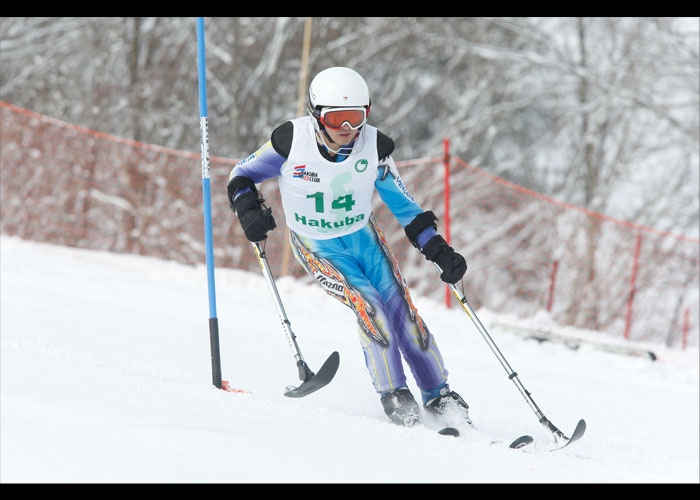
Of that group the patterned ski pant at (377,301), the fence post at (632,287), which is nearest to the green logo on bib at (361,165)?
the patterned ski pant at (377,301)

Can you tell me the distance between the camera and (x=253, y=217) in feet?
12.0

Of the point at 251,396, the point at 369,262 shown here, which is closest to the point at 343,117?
the point at 369,262

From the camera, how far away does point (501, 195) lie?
9250 mm

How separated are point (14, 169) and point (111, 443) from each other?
25.5 feet

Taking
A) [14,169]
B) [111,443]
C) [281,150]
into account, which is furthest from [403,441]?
[14,169]

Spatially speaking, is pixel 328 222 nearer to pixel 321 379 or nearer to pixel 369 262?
pixel 369 262

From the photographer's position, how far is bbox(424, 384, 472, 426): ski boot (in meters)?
3.79

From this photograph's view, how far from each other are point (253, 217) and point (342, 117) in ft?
2.00

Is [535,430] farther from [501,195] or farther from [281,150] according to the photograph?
[501,195]

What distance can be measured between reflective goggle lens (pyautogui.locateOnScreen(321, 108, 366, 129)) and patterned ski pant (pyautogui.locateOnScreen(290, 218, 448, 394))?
608 millimetres

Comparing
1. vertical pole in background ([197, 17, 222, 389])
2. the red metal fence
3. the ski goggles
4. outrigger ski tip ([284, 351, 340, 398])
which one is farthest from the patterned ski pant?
the red metal fence

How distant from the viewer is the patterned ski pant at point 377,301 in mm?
3727

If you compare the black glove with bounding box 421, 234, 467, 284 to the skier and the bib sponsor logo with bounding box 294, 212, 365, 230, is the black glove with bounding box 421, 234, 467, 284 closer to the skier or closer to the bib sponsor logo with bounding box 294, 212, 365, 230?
the skier

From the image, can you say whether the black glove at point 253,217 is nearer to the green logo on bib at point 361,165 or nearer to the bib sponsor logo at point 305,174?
the bib sponsor logo at point 305,174
